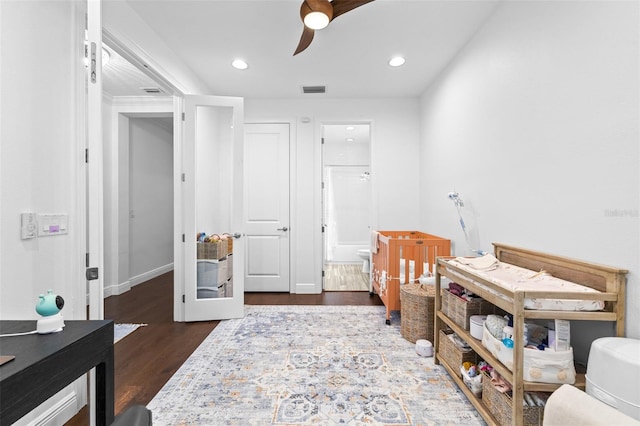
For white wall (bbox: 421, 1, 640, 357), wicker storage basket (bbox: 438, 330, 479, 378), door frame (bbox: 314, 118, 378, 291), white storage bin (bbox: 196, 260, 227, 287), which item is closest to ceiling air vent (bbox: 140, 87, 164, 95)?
door frame (bbox: 314, 118, 378, 291)

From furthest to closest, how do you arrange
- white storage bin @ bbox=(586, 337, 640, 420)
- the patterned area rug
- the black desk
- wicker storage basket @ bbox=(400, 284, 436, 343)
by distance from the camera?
wicker storage basket @ bbox=(400, 284, 436, 343) → the patterned area rug → white storage bin @ bbox=(586, 337, 640, 420) → the black desk

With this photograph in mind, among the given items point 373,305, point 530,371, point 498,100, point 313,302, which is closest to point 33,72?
point 530,371

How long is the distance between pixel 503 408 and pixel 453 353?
525 millimetres

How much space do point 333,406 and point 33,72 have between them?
7.68 ft

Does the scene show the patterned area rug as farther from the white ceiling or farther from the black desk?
the white ceiling

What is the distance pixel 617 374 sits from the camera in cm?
98

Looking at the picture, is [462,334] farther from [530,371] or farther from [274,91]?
[274,91]

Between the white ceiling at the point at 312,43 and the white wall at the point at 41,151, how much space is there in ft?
2.92

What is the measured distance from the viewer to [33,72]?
53.7 inches

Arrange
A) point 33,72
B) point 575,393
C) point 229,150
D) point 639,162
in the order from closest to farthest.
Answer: point 575,393 < point 639,162 < point 33,72 < point 229,150

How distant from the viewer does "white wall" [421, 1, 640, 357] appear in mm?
1211

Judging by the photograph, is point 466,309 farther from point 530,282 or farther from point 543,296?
point 543,296

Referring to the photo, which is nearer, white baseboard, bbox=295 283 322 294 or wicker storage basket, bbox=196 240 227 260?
wicker storage basket, bbox=196 240 227 260

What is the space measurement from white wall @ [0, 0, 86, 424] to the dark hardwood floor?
0.31m
